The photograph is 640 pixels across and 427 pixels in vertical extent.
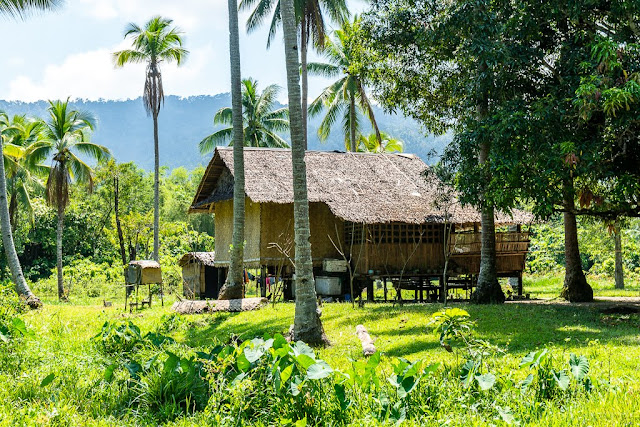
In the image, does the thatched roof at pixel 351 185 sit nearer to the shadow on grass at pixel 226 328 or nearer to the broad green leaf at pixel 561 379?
the shadow on grass at pixel 226 328

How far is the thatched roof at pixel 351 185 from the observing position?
19.3 m

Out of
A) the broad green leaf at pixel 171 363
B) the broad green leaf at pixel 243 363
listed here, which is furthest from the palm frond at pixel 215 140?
the broad green leaf at pixel 243 363

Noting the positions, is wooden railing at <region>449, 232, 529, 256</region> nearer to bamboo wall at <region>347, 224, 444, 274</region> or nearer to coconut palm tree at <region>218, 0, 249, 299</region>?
bamboo wall at <region>347, 224, 444, 274</region>

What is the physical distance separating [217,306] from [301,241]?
5.87m

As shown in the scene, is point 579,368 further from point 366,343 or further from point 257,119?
point 257,119

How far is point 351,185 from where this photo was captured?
2100 centimetres

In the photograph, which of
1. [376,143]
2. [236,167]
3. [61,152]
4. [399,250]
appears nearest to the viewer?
[236,167]

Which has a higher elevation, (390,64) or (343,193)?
(390,64)

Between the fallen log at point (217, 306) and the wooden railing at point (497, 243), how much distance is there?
689 cm

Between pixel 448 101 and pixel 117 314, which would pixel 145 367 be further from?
pixel 448 101

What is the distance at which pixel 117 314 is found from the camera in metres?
16.3

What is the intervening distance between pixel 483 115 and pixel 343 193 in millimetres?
7119

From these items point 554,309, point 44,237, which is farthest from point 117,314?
point 44,237

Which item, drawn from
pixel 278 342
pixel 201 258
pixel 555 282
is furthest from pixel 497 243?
pixel 278 342
